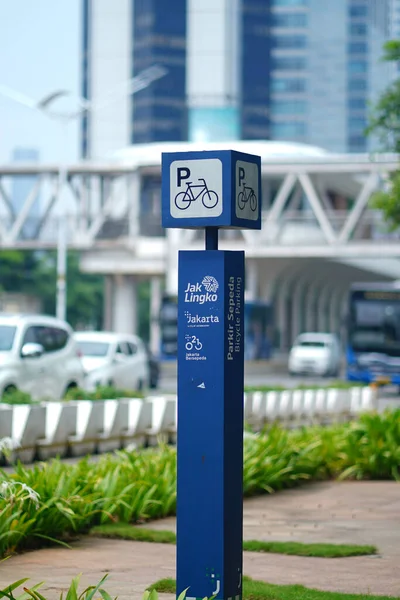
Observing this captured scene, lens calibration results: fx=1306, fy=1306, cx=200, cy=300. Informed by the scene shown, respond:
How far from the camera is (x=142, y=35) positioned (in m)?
162

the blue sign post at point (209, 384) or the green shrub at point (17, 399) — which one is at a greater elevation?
the blue sign post at point (209, 384)

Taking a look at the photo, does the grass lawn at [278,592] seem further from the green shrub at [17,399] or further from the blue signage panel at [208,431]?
the green shrub at [17,399]

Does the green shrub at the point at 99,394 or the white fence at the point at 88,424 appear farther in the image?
the green shrub at the point at 99,394

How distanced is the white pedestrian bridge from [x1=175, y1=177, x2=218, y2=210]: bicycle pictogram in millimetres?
56976

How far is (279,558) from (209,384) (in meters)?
3.38

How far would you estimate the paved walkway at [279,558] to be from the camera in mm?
8570

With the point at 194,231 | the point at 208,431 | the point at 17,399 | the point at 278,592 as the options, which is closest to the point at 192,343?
the point at 208,431

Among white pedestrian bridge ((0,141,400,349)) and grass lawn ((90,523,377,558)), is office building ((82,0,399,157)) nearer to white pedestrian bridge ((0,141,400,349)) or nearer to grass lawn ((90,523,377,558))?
white pedestrian bridge ((0,141,400,349))

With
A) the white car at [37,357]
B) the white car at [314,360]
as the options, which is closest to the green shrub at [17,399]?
the white car at [37,357]

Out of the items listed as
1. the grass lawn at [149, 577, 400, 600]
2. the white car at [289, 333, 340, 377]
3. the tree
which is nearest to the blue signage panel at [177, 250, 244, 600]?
the grass lawn at [149, 577, 400, 600]

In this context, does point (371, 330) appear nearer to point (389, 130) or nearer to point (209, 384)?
point (389, 130)

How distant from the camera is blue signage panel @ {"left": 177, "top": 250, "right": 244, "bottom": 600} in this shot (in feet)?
22.1

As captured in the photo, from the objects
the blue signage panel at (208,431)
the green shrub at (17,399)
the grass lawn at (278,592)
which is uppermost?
the blue signage panel at (208,431)

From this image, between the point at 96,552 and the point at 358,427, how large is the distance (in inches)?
290
